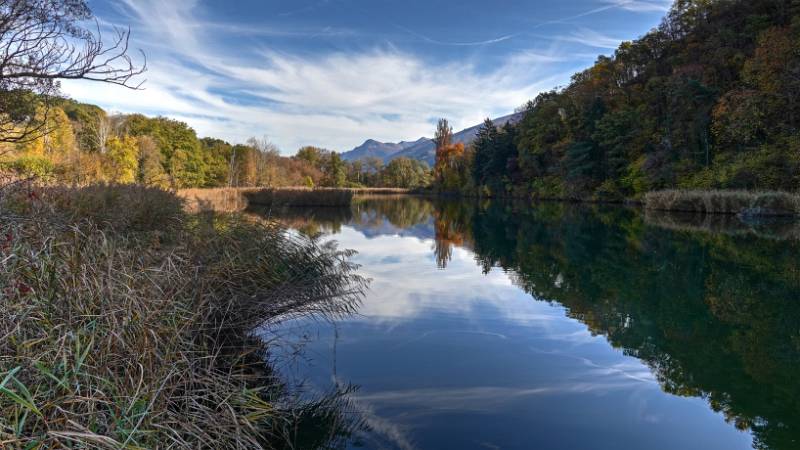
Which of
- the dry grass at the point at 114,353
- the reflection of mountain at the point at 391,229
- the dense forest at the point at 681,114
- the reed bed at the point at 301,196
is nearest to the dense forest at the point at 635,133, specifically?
the dense forest at the point at 681,114

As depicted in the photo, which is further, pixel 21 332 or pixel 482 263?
pixel 482 263

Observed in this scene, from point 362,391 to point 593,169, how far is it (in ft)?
124

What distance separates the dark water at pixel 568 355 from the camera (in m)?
3.60

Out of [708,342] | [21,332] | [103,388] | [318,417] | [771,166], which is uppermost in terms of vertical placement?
[771,166]

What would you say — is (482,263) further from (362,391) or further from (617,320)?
(362,391)

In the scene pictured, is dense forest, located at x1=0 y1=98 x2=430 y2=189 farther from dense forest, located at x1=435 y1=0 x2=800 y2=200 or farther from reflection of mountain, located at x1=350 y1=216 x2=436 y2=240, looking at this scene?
dense forest, located at x1=435 y1=0 x2=800 y2=200

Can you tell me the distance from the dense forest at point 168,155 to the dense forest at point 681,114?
97.0 feet

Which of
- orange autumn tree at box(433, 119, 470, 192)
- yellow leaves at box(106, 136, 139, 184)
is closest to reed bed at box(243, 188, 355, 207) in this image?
yellow leaves at box(106, 136, 139, 184)

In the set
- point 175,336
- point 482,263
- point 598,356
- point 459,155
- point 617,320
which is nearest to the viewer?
point 175,336

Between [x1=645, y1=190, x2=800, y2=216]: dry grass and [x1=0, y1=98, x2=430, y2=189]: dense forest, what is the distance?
86.4ft

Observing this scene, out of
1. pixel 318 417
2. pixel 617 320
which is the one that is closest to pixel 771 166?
pixel 617 320

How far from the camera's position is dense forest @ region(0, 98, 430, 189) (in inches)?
1172

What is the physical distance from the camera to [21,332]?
2.23 meters

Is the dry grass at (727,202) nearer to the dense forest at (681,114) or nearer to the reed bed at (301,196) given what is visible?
the dense forest at (681,114)
